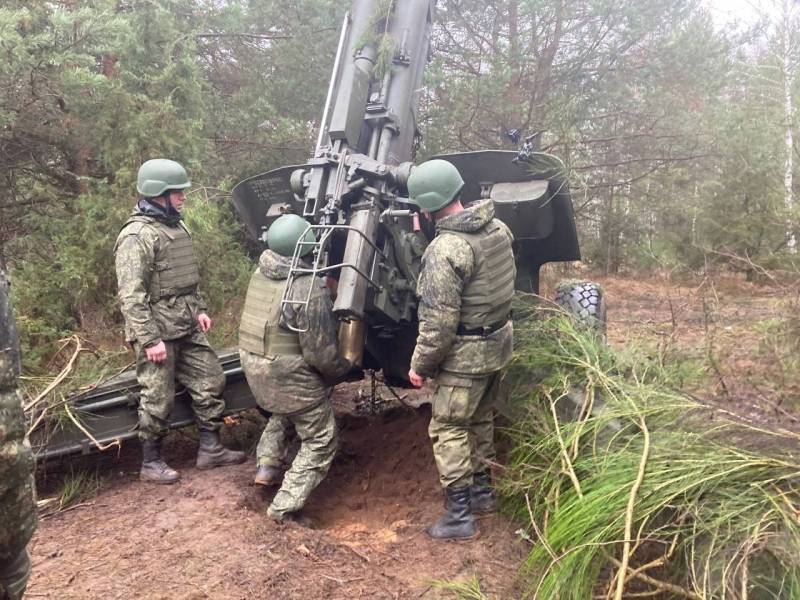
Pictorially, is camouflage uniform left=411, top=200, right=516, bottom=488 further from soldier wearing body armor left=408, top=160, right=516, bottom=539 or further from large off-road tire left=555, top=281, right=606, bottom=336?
large off-road tire left=555, top=281, right=606, bottom=336

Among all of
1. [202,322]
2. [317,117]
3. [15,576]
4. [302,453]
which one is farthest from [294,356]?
[317,117]

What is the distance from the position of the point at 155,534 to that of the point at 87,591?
530 millimetres

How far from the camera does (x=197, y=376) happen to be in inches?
178

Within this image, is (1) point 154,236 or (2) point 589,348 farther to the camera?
(1) point 154,236

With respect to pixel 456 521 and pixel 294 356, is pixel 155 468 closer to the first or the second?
pixel 294 356

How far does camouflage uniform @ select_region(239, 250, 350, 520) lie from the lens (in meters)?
3.92

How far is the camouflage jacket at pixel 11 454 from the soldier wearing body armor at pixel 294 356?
2267 millimetres

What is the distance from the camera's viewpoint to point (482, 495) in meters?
3.84

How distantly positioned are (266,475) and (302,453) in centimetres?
31

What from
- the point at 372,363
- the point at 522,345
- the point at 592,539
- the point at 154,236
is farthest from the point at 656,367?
the point at 154,236

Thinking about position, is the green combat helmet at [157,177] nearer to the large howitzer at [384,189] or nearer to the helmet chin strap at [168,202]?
the helmet chin strap at [168,202]

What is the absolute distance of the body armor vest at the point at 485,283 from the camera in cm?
363

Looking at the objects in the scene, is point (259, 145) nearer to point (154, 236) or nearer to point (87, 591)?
point (154, 236)

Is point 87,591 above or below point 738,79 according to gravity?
below
